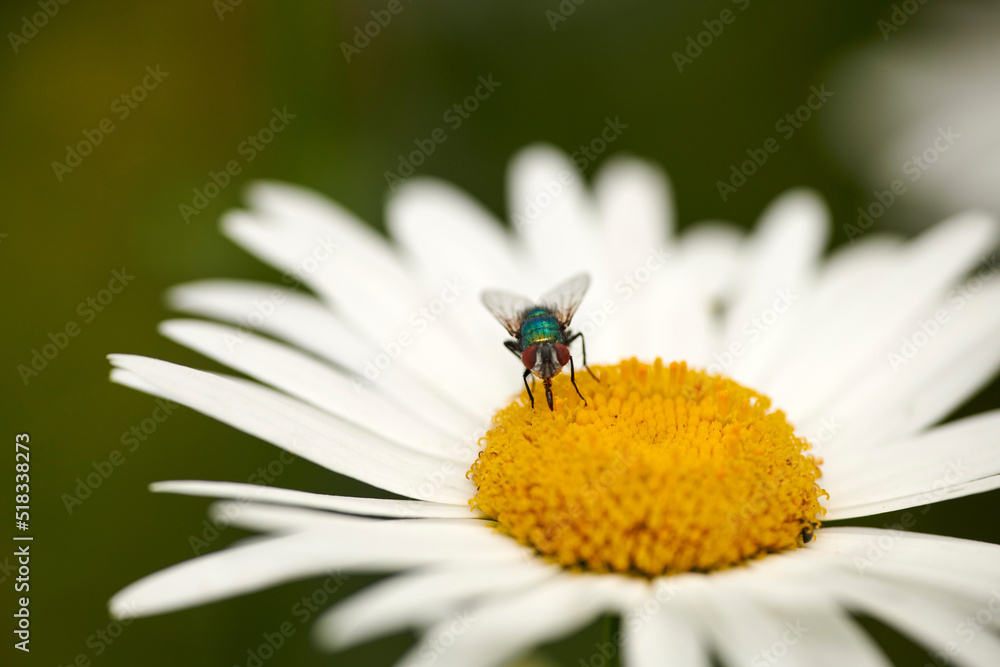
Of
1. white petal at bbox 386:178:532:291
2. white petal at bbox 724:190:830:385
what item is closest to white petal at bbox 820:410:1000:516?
white petal at bbox 724:190:830:385

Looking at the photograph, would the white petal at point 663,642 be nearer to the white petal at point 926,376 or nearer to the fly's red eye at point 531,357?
the fly's red eye at point 531,357

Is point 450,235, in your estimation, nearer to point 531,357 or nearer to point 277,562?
point 531,357

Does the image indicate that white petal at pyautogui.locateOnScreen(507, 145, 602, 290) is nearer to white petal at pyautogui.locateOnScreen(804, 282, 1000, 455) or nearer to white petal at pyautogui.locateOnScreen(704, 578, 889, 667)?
white petal at pyautogui.locateOnScreen(804, 282, 1000, 455)

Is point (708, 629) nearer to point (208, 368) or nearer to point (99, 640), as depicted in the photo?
point (99, 640)

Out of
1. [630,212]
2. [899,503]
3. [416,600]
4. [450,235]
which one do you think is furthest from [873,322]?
[416,600]

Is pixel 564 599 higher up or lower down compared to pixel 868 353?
lower down

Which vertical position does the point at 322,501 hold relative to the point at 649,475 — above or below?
below

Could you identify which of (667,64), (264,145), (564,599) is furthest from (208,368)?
(667,64)
